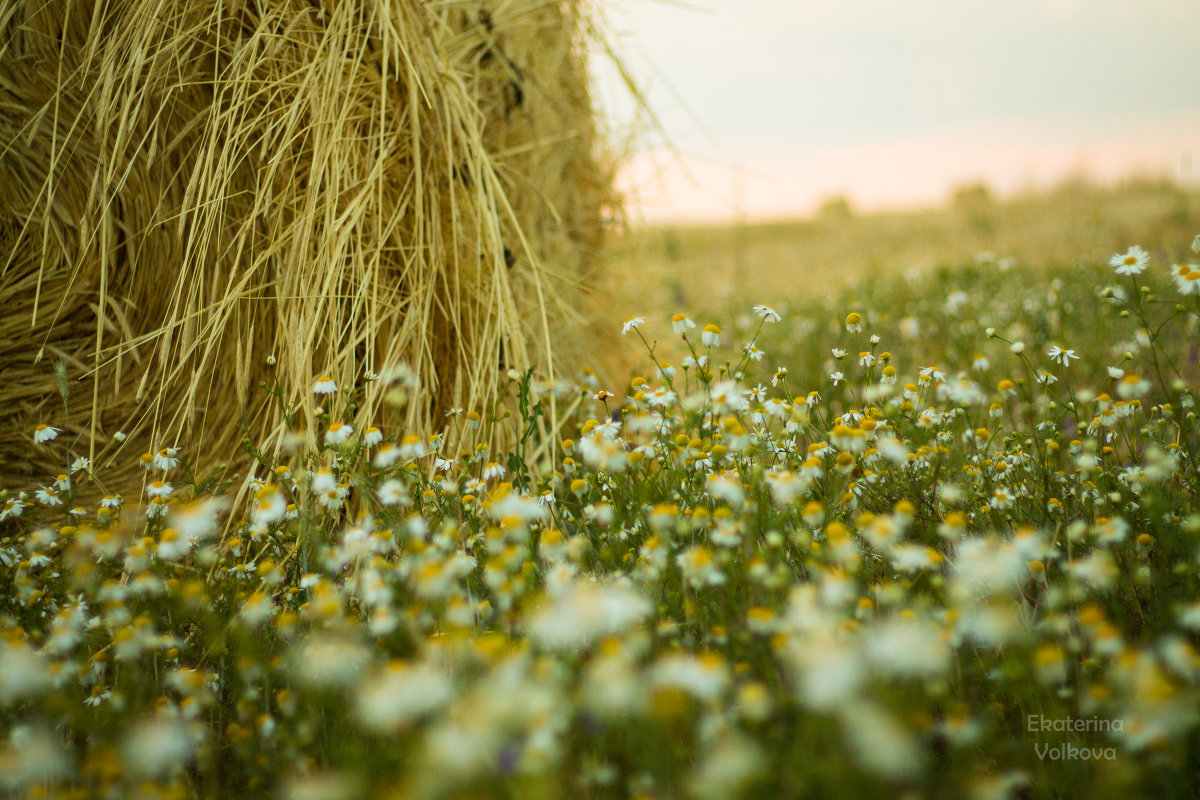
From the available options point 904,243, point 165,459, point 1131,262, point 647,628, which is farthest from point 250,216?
point 904,243

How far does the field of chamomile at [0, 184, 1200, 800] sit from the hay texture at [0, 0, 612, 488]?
0.23 metres

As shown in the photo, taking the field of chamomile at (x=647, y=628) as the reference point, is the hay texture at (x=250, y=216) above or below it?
above

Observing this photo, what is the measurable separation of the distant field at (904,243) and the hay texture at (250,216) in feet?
3.56

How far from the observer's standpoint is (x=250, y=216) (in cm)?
205

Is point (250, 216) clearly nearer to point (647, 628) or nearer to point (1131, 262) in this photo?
point (647, 628)


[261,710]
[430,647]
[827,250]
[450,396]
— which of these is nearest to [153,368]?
[450,396]

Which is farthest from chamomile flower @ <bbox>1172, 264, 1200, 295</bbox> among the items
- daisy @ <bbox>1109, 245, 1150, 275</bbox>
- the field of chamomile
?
daisy @ <bbox>1109, 245, 1150, 275</bbox>

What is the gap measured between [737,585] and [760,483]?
0.68 ft

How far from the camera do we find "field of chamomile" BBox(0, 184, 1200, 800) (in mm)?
880

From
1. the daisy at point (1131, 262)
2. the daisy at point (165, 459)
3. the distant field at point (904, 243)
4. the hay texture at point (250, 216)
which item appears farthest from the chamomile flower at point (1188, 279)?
the daisy at point (165, 459)

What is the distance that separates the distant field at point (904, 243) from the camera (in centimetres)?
370

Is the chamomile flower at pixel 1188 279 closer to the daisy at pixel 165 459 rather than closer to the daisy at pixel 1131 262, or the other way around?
the daisy at pixel 1131 262

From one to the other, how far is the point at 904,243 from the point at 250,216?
27.8 ft

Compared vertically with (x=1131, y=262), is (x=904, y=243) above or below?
above
